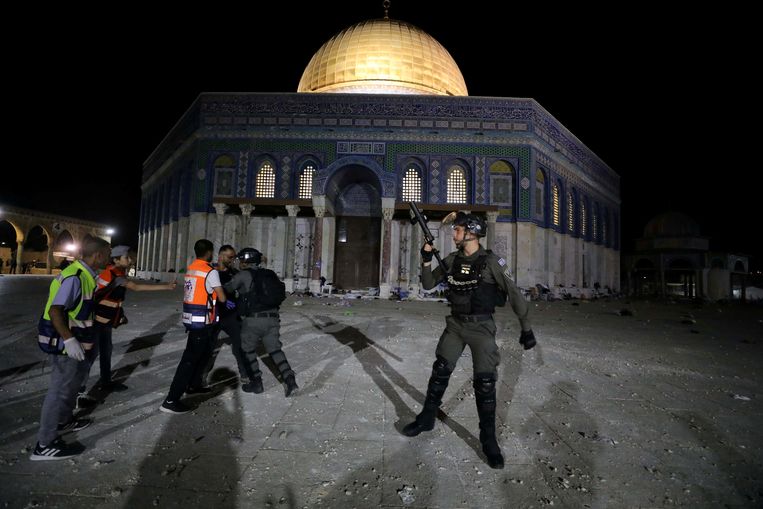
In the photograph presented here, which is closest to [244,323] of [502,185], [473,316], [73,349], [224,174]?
[73,349]

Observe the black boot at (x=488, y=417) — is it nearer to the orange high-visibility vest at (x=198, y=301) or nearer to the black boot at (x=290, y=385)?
the black boot at (x=290, y=385)

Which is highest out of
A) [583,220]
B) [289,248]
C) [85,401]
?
[583,220]

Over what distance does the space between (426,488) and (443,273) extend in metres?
1.79

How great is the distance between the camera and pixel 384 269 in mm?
18266

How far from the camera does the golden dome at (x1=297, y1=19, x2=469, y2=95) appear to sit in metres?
24.6

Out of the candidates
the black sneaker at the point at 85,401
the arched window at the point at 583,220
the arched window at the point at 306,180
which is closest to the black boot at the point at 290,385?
the black sneaker at the point at 85,401

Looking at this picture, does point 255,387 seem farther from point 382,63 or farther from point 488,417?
point 382,63

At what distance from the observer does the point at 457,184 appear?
2123 centimetres

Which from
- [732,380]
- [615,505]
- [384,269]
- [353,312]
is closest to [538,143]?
[384,269]

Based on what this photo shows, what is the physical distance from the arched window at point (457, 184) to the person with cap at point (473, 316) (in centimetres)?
1806

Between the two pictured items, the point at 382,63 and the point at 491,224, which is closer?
the point at 491,224

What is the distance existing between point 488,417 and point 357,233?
18610 mm

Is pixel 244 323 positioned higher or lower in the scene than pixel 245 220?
lower

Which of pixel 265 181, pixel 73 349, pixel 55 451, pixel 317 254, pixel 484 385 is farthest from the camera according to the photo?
pixel 265 181
